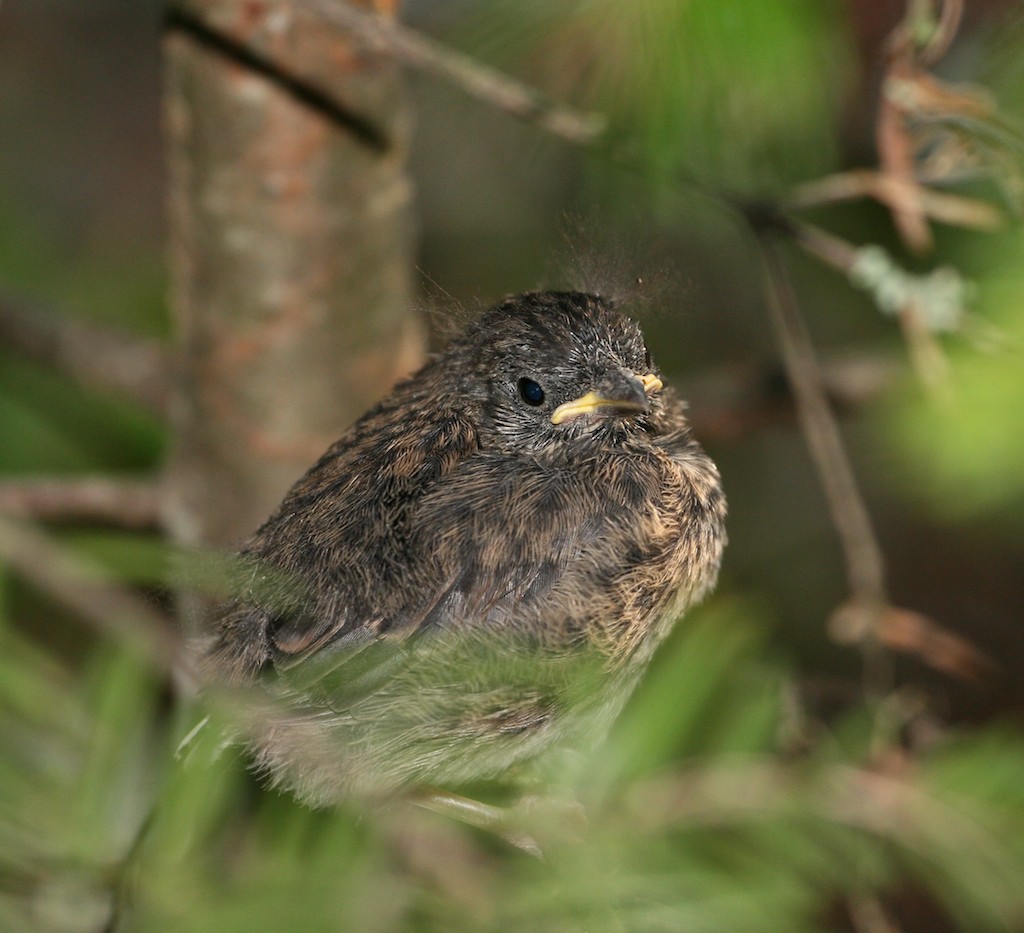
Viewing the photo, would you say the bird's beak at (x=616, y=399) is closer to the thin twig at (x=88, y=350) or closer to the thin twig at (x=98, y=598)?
the thin twig at (x=98, y=598)

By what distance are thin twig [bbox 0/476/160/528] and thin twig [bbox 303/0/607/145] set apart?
793 millimetres

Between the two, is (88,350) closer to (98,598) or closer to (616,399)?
(616,399)

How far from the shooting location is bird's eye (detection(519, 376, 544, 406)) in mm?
1144

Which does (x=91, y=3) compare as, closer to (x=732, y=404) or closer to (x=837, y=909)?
(x=732, y=404)

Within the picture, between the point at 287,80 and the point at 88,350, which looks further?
the point at 88,350

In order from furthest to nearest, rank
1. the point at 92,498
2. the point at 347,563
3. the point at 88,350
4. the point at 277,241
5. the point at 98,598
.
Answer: the point at 88,350
the point at 92,498
the point at 277,241
the point at 347,563
the point at 98,598

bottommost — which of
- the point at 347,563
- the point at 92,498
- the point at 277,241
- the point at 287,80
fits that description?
the point at 92,498

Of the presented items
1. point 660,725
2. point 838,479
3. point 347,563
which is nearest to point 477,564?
point 347,563

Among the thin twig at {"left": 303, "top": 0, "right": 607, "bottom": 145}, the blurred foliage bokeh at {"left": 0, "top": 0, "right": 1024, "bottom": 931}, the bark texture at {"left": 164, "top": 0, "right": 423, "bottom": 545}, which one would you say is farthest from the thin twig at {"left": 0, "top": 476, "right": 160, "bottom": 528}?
the thin twig at {"left": 303, "top": 0, "right": 607, "bottom": 145}

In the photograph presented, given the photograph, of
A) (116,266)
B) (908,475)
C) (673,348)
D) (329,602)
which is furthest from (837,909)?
(329,602)

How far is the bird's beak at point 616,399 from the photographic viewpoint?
3.62ft

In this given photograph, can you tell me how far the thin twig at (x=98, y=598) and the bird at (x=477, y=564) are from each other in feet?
0.53

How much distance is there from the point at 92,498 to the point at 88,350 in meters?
0.46

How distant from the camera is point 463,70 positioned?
1.24 m
